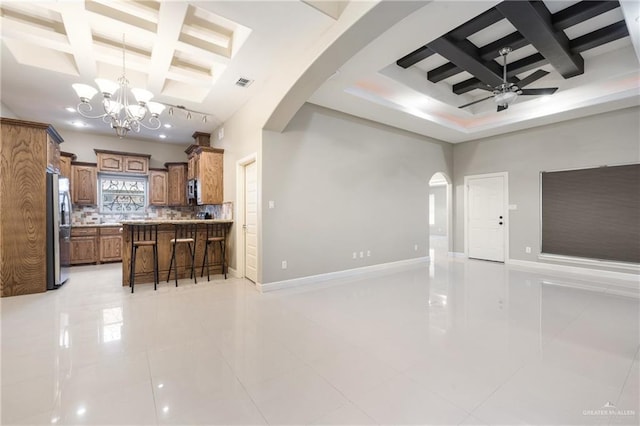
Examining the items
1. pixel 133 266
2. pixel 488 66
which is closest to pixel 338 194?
pixel 488 66

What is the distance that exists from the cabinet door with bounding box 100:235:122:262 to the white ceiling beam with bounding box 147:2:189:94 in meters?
4.07

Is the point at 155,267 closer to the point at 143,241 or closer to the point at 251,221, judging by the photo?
the point at 143,241

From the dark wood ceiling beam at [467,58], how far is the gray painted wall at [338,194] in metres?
1.91

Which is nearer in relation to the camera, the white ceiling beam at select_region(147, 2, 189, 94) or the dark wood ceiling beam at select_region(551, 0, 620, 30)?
the white ceiling beam at select_region(147, 2, 189, 94)

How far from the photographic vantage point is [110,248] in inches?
252

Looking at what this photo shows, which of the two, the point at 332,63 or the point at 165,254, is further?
the point at 165,254

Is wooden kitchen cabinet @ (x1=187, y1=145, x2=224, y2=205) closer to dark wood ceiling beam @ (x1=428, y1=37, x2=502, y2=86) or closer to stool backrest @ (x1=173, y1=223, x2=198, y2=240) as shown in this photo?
stool backrest @ (x1=173, y1=223, x2=198, y2=240)

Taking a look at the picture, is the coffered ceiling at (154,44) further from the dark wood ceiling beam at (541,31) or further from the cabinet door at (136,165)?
the cabinet door at (136,165)

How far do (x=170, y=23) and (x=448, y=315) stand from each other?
4473 millimetres

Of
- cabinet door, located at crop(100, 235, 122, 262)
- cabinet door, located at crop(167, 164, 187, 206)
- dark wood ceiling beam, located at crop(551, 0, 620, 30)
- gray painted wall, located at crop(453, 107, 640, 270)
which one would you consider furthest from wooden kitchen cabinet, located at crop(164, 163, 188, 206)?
dark wood ceiling beam, located at crop(551, 0, 620, 30)

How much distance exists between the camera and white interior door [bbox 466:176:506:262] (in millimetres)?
6504

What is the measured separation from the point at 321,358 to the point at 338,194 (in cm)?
322

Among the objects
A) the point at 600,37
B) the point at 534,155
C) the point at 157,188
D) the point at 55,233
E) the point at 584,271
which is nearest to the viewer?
the point at 600,37

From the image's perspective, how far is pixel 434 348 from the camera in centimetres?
246
